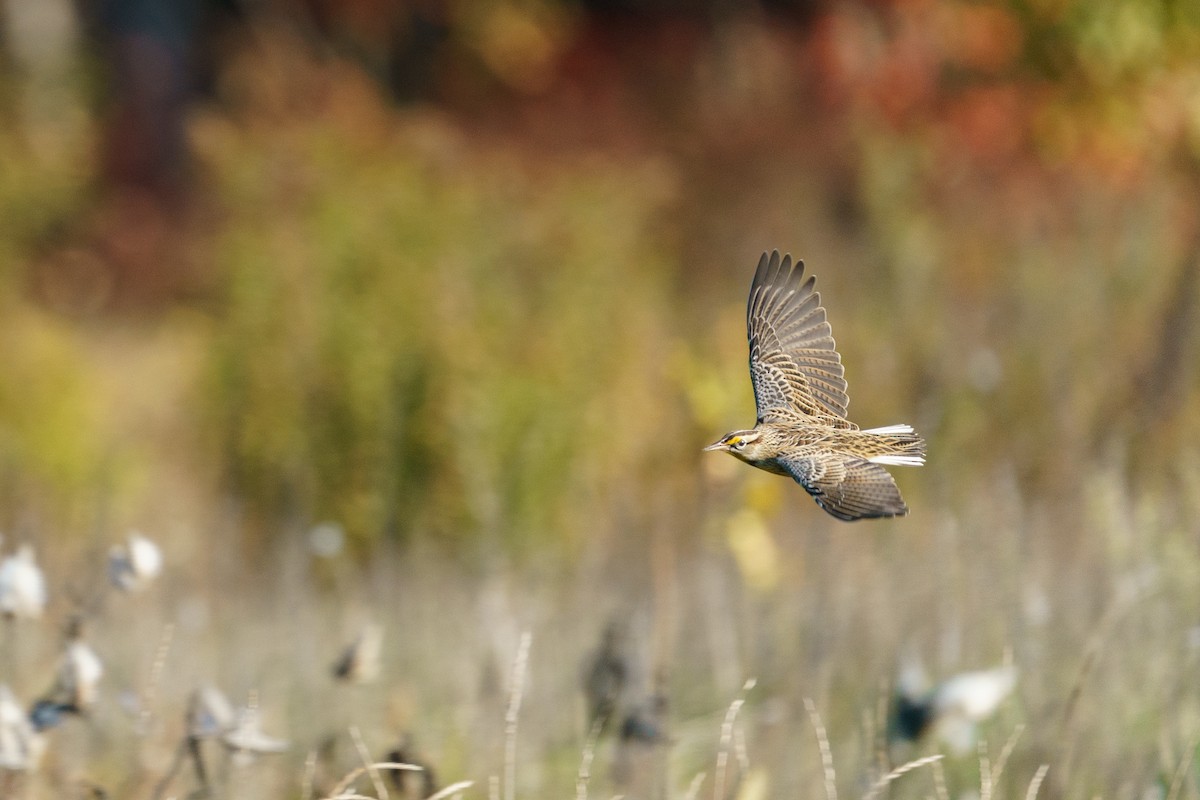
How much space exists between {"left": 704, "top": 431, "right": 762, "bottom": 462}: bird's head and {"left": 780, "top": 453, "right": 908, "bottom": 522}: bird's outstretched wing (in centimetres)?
3

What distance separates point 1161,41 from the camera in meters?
6.30

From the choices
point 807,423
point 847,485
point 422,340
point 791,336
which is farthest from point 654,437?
point 847,485

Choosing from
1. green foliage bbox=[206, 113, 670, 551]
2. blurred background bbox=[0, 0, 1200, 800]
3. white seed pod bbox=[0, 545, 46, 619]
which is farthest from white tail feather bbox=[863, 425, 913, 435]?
green foliage bbox=[206, 113, 670, 551]

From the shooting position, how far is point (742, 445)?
1.55 metres

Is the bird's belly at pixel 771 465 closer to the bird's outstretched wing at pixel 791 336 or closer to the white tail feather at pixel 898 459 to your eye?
the white tail feather at pixel 898 459

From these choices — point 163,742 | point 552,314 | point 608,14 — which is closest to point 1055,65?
point 552,314

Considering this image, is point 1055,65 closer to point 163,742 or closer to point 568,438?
point 568,438

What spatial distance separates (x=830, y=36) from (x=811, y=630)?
8197mm

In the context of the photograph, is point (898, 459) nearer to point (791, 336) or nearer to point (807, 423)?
point (807, 423)

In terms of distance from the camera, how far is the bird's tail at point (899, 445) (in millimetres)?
1604

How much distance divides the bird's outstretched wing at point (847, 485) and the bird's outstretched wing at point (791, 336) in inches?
14.9

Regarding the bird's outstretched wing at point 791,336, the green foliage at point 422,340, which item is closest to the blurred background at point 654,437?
the green foliage at point 422,340

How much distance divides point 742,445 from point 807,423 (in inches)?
7.5

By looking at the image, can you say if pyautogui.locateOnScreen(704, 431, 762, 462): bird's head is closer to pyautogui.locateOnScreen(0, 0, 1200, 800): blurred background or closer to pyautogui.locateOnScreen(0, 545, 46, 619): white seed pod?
pyautogui.locateOnScreen(0, 0, 1200, 800): blurred background
